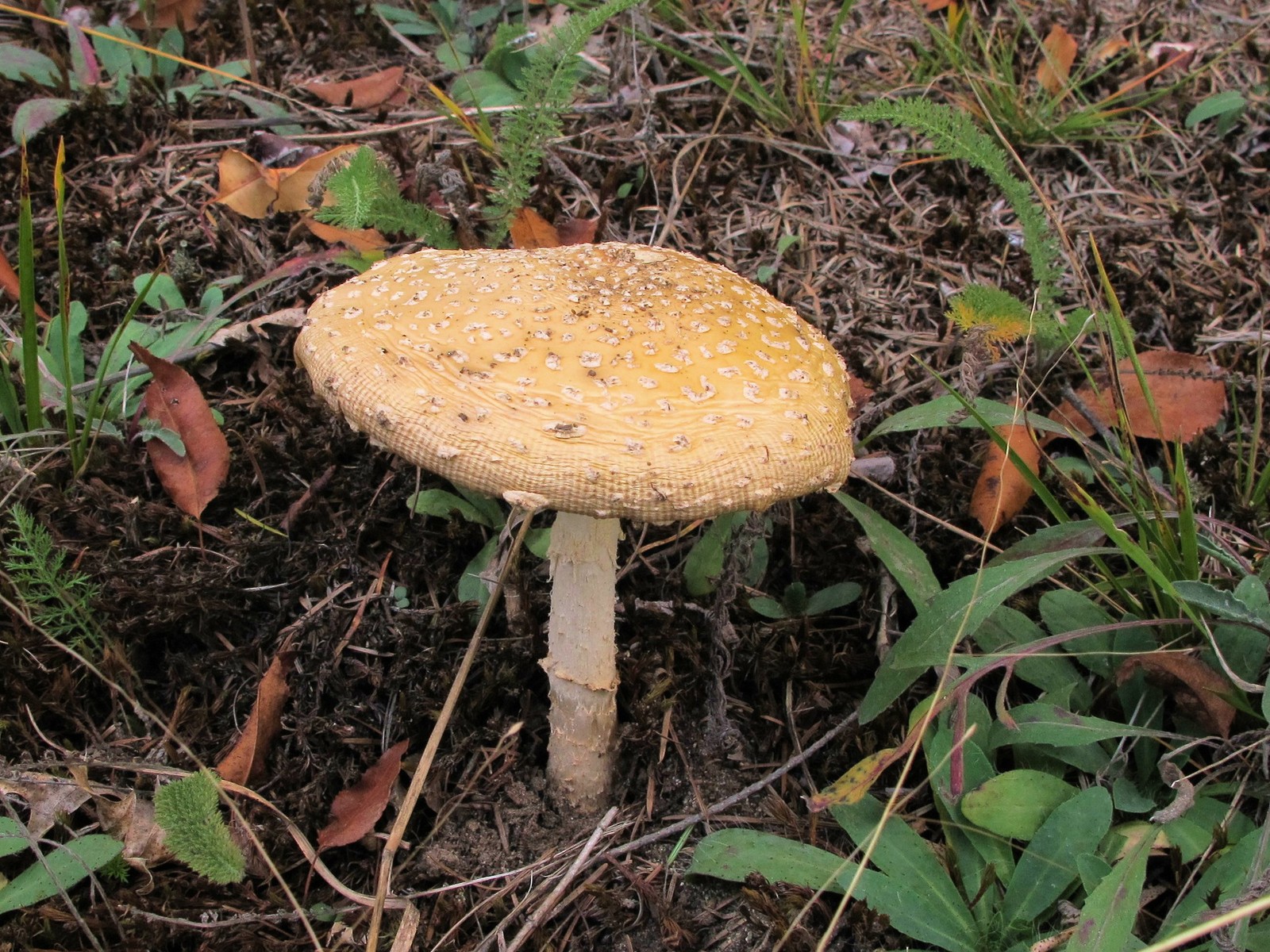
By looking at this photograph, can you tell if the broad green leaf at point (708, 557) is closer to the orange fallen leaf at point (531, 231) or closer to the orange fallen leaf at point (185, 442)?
the orange fallen leaf at point (531, 231)

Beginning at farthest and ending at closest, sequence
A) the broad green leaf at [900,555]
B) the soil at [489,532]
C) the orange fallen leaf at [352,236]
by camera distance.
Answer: the orange fallen leaf at [352,236] → the broad green leaf at [900,555] → the soil at [489,532]

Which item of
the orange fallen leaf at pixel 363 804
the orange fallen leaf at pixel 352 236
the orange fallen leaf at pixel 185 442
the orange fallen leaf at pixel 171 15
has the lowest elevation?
the orange fallen leaf at pixel 363 804

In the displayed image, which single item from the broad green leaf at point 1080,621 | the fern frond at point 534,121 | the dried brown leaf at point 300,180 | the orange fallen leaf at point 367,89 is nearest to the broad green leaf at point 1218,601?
the broad green leaf at point 1080,621

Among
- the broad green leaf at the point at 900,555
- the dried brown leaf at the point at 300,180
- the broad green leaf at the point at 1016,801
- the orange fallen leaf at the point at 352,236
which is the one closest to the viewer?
the broad green leaf at the point at 1016,801

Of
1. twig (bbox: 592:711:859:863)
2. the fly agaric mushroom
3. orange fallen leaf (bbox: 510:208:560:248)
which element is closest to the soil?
twig (bbox: 592:711:859:863)

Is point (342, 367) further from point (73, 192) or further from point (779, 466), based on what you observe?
point (73, 192)

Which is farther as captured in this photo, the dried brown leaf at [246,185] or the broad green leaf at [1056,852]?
the dried brown leaf at [246,185]

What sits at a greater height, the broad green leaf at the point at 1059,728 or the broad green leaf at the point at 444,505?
the broad green leaf at the point at 444,505

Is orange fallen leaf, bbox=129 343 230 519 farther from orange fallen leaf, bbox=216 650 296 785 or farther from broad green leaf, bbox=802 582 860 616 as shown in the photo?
broad green leaf, bbox=802 582 860 616
